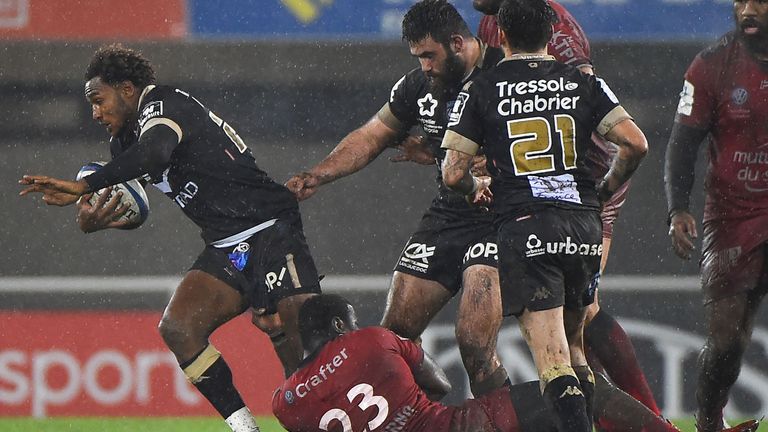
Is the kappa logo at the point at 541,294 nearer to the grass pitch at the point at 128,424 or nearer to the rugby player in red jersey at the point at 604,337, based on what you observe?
the rugby player in red jersey at the point at 604,337

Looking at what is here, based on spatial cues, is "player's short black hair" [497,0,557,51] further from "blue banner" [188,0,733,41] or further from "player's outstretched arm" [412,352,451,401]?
"blue banner" [188,0,733,41]

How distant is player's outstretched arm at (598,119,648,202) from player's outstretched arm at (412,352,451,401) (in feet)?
3.70

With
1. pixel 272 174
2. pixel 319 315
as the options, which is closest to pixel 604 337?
pixel 319 315

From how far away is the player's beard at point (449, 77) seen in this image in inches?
247

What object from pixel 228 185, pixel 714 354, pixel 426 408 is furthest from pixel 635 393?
pixel 228 185

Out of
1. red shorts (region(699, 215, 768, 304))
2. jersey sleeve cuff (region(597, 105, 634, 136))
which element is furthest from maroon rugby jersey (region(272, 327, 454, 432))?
red shorts (region(699, 215, 768, 304))

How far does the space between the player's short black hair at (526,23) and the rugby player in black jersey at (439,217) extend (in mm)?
761

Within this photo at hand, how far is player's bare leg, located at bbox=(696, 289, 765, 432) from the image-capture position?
20.7 feet

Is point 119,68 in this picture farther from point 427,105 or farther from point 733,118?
point 733,118

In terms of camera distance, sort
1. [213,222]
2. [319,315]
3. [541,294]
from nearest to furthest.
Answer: [541,294] → [319,315] → [213,222]

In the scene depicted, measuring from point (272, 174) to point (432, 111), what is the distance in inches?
112

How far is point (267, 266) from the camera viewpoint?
6543 millimetres

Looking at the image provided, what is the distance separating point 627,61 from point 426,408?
394 cm

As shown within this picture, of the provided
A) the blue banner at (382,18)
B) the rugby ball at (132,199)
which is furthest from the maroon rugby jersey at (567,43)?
the blue banner at (382,18)
